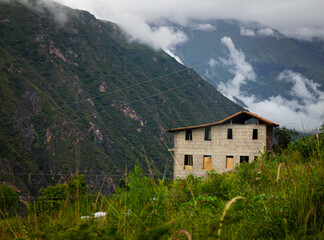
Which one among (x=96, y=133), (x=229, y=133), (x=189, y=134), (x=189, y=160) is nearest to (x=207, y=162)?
(x=189, y=160)

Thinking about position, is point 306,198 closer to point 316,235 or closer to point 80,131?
point 316,235

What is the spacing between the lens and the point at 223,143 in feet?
86.4

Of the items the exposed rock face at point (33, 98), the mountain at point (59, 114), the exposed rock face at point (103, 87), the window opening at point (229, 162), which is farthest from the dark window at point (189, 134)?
the exposed rock face at point (103, 87)

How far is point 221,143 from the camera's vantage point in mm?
26344

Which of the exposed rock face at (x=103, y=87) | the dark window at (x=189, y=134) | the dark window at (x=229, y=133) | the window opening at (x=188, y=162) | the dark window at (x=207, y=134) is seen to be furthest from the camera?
the exposed rock face at (x=103, y=87)

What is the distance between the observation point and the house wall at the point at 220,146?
2591cm

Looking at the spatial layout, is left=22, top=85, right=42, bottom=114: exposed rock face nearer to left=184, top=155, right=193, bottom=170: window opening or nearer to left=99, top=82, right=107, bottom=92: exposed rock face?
left=99, top=82, right=107, bottom=92: exposed rock face

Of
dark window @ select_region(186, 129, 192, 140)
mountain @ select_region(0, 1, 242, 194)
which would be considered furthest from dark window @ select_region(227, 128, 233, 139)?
mountain @ select_region(0, 1, 242, 194)

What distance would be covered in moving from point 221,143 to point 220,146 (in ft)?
0.88

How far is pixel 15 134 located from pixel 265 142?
11257 cm

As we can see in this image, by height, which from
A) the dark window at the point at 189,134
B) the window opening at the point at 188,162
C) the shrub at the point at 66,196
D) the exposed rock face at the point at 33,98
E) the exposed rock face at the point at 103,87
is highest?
the exposed rock face at the point at 103,87

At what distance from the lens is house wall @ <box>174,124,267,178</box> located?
25913mm

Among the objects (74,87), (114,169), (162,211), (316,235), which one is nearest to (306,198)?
(316,235)

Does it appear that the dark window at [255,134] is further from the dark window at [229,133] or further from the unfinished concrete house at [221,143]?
the dark window at [229,133]
